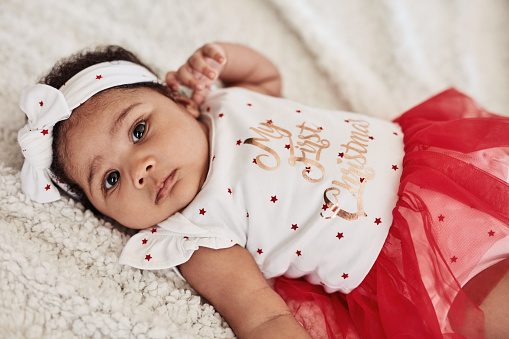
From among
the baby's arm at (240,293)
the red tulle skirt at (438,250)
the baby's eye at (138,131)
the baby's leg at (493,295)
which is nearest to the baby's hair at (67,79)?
the baby's eye at (138,131)

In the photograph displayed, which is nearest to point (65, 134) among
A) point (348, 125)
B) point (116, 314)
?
point (116, 314)

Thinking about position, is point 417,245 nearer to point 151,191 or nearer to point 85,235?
point 151,191

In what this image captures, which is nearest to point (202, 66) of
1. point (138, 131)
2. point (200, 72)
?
point (200, 72)

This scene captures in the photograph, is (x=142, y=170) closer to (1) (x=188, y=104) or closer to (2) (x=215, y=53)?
(1) (x=188, y=104)

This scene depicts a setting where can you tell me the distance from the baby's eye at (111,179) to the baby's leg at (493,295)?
0.73m

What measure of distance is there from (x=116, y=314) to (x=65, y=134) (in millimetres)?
386

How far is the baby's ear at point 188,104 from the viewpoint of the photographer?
1.18 m

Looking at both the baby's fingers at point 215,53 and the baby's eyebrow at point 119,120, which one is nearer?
the baby's eyebrow at point 119,120

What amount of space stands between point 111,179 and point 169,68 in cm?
49

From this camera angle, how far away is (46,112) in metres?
0.97

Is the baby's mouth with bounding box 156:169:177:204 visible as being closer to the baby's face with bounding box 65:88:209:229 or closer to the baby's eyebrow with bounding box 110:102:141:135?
the baby's face with bounding box 65:88:209:229

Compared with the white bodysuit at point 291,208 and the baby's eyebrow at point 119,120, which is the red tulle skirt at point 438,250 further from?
the baby's eyebrow at point 119,120

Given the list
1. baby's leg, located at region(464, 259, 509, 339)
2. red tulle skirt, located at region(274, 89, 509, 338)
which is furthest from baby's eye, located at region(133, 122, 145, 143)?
baby's leg, located at region(464, 259, 509, 339)

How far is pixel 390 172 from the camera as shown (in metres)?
1.03
